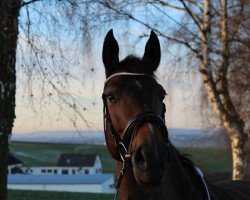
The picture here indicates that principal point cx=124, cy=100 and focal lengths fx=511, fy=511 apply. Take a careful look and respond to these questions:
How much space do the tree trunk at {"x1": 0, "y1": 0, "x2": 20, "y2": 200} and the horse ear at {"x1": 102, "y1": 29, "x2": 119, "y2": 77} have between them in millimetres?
3167

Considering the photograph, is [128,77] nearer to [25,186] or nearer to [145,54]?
[145,54]

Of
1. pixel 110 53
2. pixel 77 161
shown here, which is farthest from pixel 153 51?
pixel 77 161

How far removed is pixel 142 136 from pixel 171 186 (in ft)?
2.16

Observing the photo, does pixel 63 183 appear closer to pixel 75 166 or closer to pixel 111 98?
pixel 75 166

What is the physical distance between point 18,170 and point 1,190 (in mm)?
54549

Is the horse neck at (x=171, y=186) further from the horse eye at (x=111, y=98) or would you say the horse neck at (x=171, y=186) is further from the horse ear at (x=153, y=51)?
the horse ear at (x=153, y=51)

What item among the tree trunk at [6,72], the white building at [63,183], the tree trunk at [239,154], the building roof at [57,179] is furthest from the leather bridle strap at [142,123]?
the building roof at [57,179]

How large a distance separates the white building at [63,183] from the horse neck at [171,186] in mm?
37037

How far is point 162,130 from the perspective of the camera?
335cm

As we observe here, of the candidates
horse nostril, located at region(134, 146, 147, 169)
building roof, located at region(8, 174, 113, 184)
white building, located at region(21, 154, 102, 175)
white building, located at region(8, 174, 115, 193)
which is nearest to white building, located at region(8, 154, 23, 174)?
white building, located at region(21, 154, 102, 175)

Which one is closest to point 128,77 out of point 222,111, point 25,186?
point 222,111

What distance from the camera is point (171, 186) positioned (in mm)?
3660

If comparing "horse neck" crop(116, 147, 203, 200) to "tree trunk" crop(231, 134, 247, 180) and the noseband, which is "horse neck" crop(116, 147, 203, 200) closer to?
the noseband

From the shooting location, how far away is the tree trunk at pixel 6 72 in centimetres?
676
